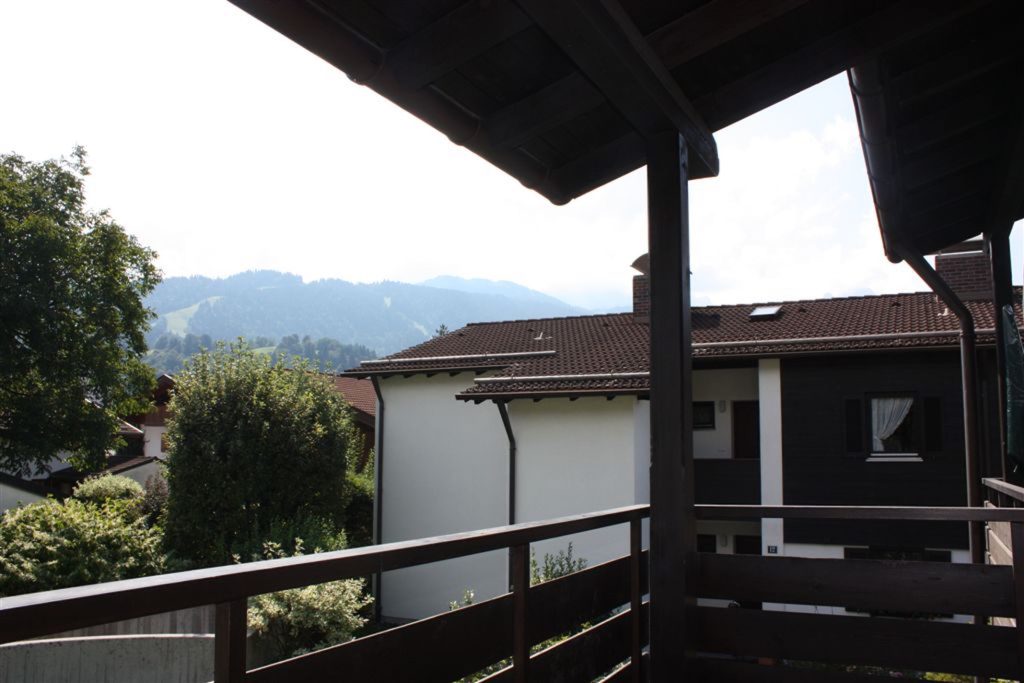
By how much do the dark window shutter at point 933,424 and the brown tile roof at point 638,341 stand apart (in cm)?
91

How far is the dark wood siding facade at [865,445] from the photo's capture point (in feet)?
42.2

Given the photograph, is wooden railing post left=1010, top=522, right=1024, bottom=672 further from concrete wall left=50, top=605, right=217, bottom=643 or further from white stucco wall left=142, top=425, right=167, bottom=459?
white stucco wall left=142, top=425, right=167, bottom=459

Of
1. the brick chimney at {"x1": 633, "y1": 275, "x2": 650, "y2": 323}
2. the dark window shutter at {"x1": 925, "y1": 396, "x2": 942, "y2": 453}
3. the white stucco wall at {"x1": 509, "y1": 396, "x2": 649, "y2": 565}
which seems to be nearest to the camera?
the dark window shutter at {"x1": 925, "y1": 396, "x2": 942, "y2": 453}

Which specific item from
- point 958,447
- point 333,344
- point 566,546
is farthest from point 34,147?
point 333,344

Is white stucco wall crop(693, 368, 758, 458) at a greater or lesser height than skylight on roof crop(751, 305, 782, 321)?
lesser

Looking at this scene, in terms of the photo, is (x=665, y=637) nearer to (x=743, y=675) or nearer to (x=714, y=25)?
(x=743, y=675)

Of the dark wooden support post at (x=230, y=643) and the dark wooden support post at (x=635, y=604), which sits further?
the dark wooden support post at (x=635, y=604)

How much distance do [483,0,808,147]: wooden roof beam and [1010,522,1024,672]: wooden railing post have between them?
197 cm

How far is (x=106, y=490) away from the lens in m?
21.9

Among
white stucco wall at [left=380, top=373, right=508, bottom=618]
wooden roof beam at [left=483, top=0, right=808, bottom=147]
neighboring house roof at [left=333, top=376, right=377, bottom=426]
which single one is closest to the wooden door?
white stucco wall at [left=380, top=373, right=508, bottom=618]

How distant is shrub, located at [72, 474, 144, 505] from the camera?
70.5ft

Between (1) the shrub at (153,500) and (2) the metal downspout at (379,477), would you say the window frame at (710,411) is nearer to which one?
(2) the metal downspout at (379,477)

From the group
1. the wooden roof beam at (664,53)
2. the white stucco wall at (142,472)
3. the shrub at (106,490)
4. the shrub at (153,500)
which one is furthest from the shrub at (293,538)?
the white stucco wall at (142,472)

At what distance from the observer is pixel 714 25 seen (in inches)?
113
